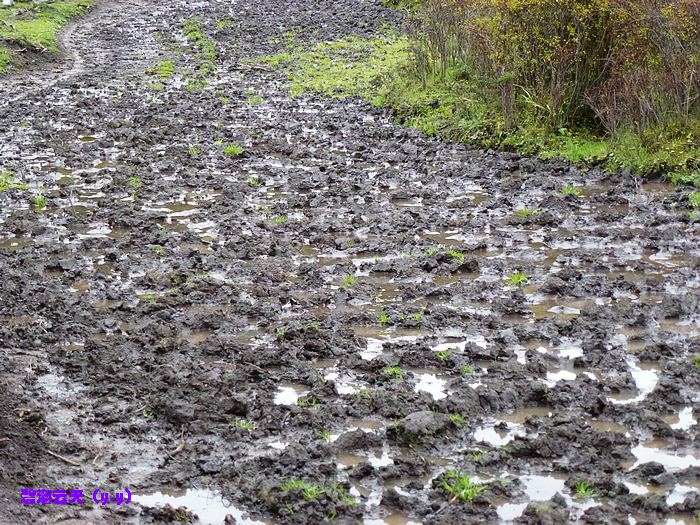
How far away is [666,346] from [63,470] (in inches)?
192

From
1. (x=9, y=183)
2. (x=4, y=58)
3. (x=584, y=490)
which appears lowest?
(x=9, y=183)

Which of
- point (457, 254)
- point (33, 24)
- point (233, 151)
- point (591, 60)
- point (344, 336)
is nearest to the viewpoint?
point (344, 336)

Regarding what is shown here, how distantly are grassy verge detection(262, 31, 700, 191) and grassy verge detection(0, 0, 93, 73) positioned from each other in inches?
272

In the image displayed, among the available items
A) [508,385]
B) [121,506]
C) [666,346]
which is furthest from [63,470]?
[666,346]

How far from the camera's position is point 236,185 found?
43.5 ft

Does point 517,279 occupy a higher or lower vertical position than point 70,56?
higher

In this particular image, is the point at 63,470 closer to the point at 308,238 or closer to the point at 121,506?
the point at 121,506

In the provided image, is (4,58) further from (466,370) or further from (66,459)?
(466,370)

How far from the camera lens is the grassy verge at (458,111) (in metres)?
12.8

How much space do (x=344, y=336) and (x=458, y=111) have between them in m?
9.40

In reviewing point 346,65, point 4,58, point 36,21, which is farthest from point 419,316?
point 36,21

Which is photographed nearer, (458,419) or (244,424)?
(458,419)

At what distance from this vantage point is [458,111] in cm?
1658

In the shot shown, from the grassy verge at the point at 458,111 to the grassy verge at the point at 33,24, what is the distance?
6.91 metres
